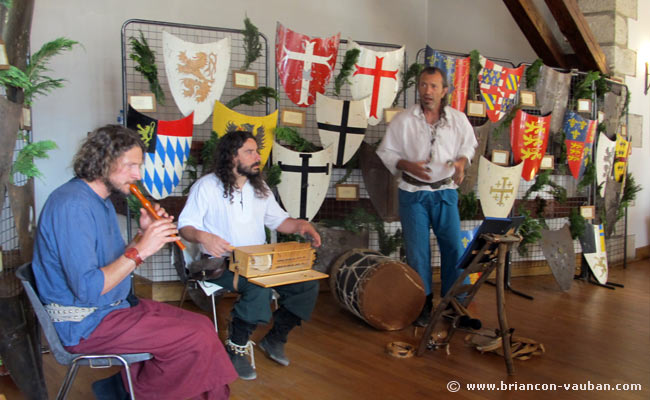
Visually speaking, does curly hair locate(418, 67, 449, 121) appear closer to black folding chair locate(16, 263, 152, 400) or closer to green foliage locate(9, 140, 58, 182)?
green foliage locate(9, 140, 58, 182)

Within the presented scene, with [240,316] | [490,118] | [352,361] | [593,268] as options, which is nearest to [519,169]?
[490,118]

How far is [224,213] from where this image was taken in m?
2.86

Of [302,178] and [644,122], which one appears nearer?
[302,178]

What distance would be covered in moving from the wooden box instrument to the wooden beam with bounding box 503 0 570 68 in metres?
4.05

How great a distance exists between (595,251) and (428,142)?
2451 mm

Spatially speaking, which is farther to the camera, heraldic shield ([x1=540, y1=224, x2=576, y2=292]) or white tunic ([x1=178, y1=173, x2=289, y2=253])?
heraldic shield ([x1=540, y1=224, x2=576, y2=292])

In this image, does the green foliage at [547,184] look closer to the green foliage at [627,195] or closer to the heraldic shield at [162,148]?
the green foliage at [627,195]

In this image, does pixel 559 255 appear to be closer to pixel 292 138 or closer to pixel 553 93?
pixel 553 93

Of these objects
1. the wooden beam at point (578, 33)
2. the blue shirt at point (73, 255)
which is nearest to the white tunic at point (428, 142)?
the blue shirt at point (73, 255)

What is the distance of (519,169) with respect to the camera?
4.57 m

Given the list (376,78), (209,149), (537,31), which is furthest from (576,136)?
(209,149)

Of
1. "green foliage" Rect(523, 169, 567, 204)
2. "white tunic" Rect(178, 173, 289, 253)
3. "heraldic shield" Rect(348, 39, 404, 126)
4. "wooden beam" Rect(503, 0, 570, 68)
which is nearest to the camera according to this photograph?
"white tunic" Rect(178, 173, 289, 253)

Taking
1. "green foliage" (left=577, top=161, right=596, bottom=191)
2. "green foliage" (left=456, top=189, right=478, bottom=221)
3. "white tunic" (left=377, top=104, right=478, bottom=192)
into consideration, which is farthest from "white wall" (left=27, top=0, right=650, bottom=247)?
"white tunic" (left=377, top=104, right=478, bottom=192)

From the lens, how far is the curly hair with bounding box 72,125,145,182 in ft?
6.22
